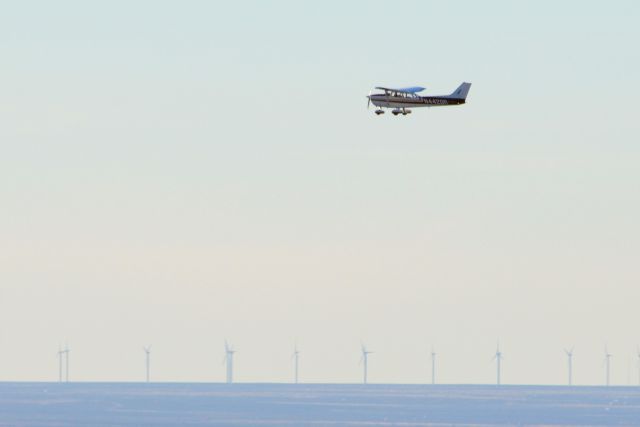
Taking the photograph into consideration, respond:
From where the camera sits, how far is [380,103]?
19075 cm

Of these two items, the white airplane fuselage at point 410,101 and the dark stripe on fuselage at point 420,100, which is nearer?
the white airplane fuselage at point 410,101

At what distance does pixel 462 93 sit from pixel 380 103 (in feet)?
25.9

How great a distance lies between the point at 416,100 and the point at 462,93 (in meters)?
6.46

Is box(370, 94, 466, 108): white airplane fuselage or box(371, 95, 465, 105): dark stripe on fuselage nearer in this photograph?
box(370, 94, 466, 108): white airplane fuselage

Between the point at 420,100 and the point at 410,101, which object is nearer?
the point at 420,100

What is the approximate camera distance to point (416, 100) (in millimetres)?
189125

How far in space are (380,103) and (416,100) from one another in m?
3.39

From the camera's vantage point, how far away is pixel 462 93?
194 metres
